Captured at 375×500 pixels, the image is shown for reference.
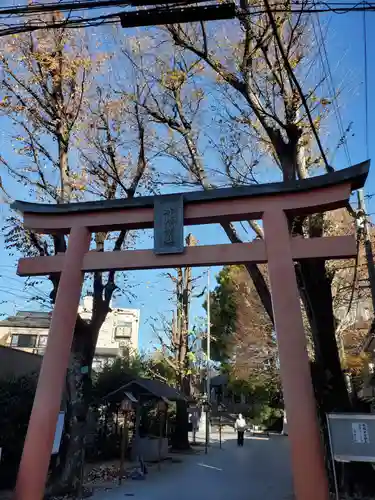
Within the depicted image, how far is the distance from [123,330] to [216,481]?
30.3m

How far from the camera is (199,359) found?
26.9 m

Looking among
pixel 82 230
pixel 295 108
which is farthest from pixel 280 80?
pixel 82 230

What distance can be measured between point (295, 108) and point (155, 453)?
12.0m

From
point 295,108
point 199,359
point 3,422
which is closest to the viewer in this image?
point 295,108

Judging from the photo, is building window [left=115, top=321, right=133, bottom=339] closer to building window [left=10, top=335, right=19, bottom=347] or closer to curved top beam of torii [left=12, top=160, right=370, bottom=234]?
building window [left=10, top=335, right=19, bottom=347]

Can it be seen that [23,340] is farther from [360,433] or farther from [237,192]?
[360,433]

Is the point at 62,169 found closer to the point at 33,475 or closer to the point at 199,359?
the point at 33,475

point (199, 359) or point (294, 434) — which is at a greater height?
point (199, 359)

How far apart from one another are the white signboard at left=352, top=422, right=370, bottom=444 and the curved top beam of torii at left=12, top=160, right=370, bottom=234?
3.28m

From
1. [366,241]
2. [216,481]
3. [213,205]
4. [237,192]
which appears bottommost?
[216,481]

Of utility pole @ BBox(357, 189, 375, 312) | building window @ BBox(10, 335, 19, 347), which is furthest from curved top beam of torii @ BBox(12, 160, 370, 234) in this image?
building window @ BBox(10, 335, 19, 347)

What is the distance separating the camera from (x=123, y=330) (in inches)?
1561

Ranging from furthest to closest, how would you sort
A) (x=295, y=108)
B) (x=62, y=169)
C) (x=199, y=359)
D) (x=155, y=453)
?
1. (x=199, y=359)
2. (x=155, y=453)
3. (x=62, y=169)
4. (x=295, y=108)

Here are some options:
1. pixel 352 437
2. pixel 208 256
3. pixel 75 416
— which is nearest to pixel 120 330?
pixel 75 416
